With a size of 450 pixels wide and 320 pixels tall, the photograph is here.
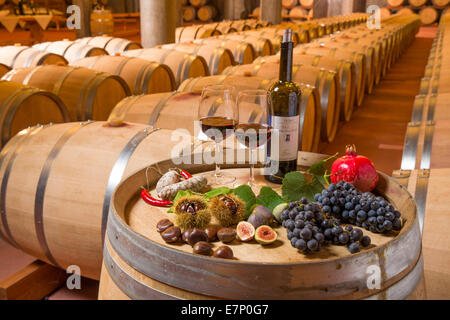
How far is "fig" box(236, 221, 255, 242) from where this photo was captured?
0.94 m

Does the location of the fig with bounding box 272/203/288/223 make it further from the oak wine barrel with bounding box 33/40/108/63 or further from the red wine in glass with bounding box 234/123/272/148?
the oak wine barrel with bounding box 33/40/108/63

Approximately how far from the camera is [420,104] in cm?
250

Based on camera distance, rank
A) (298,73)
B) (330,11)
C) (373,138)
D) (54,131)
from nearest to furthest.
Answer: (54,131), (298,73), (373,138), (330,11)

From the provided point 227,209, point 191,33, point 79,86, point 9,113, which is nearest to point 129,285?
point 227,209

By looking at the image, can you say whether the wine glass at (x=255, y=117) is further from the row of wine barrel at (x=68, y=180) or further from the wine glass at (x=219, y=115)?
the row of wine barrel at (x=68, y=180)

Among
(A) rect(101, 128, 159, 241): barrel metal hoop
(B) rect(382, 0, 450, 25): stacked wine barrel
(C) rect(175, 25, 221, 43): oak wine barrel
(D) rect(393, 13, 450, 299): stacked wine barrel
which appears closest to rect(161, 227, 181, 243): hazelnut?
(D) rect(393, 13, 450, 299): stacked wine barrel

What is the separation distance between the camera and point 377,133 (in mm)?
5098

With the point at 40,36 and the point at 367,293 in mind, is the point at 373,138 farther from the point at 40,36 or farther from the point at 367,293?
the point at 40,36

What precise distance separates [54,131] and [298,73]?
89.1 inches

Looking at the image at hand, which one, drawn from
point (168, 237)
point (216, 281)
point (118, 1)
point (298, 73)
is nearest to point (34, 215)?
point (168, 237)

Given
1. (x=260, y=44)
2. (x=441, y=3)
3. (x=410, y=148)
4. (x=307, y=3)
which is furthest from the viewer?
(x=307, y=3)

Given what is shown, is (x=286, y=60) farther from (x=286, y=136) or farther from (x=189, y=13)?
(x=189, y=13)

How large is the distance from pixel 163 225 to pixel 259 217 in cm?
21

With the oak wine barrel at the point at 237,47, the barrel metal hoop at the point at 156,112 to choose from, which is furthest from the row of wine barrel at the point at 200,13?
the barrel metal hoop at the point at 156,112
